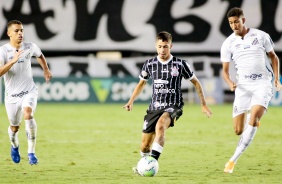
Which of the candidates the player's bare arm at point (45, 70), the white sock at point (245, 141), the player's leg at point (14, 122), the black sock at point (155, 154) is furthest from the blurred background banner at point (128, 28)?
the black sock at point (155, 154)

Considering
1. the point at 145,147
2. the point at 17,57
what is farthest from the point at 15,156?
the point at 145,147

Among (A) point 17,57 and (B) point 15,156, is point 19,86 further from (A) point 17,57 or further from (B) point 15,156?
(B) point 15,156

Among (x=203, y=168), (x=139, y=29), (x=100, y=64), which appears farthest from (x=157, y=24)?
(x=203, y=168)

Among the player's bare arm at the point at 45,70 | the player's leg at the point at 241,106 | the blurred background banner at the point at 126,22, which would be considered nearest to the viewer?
the player's leg at the point at 241,106

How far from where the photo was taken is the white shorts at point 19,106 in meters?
11.1

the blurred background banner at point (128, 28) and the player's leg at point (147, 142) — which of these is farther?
the blurred background banner at point (128, 28)

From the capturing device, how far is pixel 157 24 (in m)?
30.0

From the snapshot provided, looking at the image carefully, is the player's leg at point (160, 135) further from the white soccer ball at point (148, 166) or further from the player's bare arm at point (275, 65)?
the player's bare arm at point (275, 65)

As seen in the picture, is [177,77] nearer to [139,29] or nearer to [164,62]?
[164,62]

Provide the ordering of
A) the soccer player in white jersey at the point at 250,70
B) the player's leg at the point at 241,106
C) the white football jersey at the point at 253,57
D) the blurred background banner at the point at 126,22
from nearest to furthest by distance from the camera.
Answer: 1. the soccer player in white jersey at the point at 250,70
2. the white football jersey at the point at 253,57
3. the player's leg at the point at 241,106
4. the blurred background banner at the point at 126,22

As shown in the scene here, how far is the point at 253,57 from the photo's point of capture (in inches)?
Result: 413

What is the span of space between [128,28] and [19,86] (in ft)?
63.2

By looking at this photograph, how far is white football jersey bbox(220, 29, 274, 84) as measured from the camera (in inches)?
413

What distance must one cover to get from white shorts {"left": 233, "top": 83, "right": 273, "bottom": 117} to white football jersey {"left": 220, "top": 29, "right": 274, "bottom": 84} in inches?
3.3
